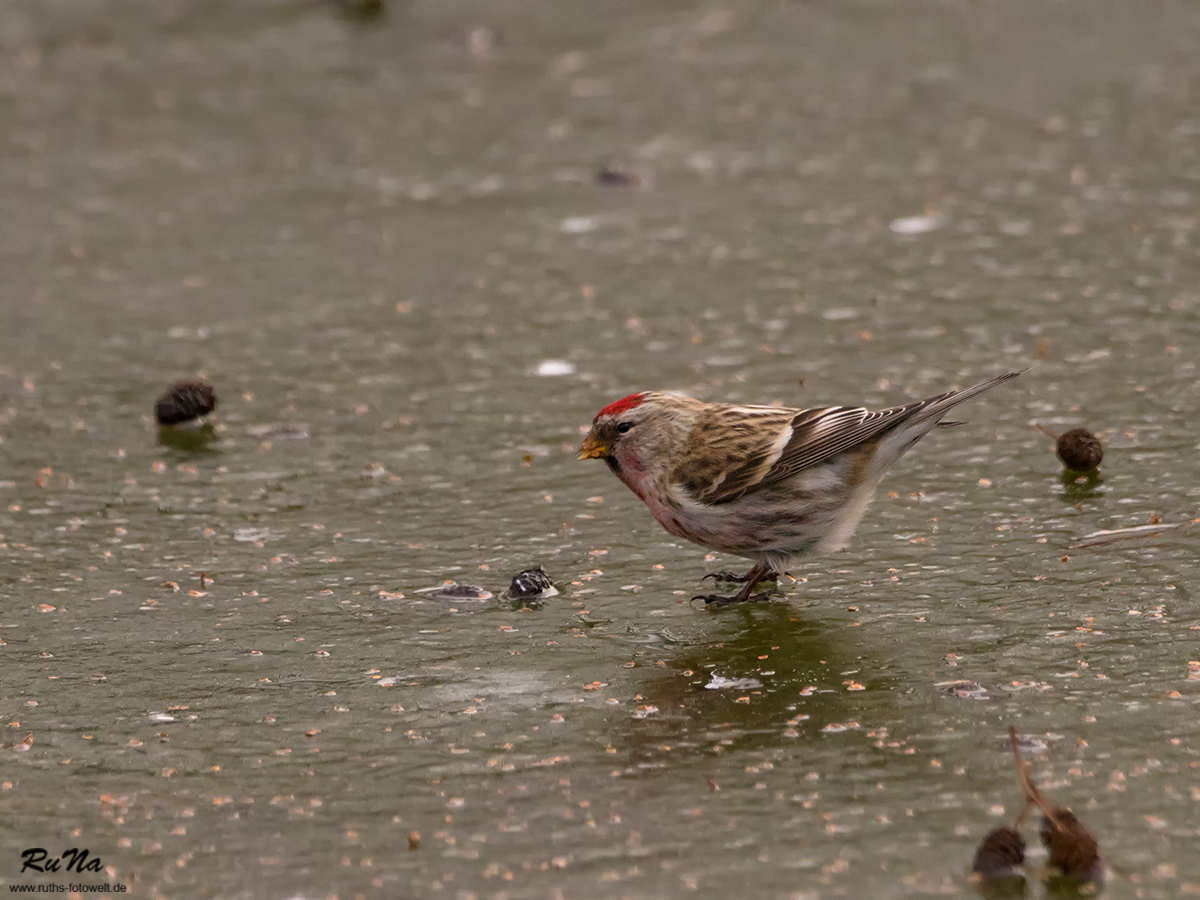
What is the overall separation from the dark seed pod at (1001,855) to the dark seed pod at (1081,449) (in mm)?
2397

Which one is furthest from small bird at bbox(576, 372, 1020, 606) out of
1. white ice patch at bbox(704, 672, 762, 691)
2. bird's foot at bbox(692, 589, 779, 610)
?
white ice patch at bbox(704, 672, 762, 691)

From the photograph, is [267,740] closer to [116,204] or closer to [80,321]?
[80,321]

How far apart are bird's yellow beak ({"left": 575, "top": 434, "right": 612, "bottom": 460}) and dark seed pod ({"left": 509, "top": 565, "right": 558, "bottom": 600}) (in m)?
0.54

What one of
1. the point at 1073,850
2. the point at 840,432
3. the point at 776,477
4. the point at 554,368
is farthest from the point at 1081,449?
the point at 1073,850

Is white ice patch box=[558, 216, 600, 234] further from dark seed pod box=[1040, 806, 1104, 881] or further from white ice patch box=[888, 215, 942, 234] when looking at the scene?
dark seed pod box=[1040, 806, 1104, 881]

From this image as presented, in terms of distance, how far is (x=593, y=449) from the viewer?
5.22 m

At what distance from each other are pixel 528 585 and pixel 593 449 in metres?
0.62

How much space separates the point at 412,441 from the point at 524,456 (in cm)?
47

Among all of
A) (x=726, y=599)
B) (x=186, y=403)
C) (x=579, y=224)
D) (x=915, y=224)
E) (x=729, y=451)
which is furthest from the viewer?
→ (x=579, y=224)

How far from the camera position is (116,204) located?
884 cm

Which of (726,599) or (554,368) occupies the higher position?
(554,368)

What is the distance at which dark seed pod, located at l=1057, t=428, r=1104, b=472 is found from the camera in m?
5.30

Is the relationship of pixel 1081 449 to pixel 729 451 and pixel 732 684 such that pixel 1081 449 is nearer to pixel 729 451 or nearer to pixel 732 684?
pixel 729 451

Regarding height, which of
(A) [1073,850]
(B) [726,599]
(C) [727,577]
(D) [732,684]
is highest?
(C) [727,577]
